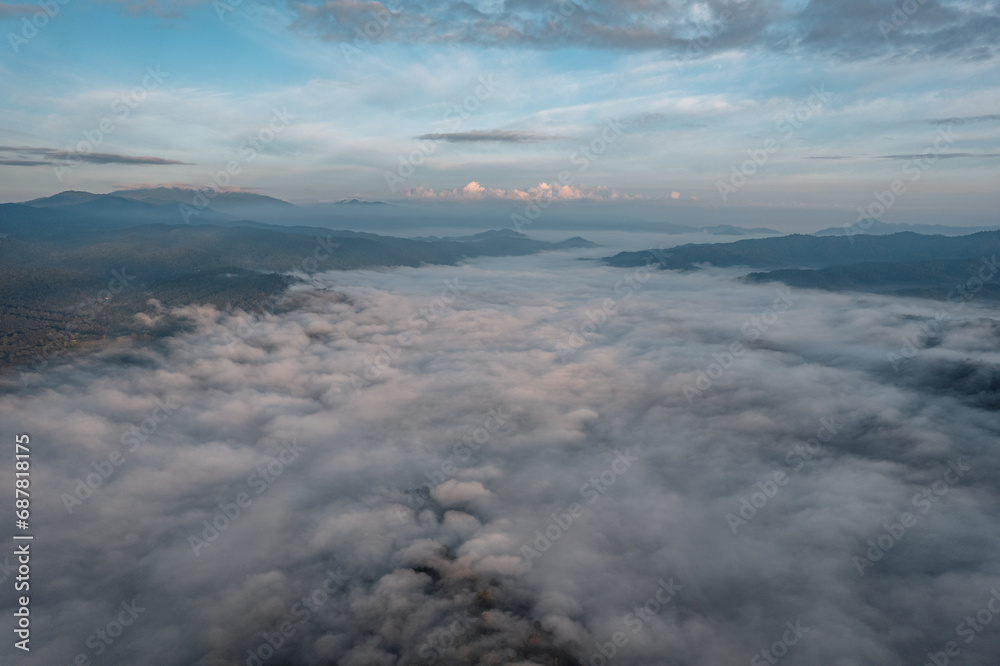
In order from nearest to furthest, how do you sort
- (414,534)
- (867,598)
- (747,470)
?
(867,598)
(414,534)
(747,470)

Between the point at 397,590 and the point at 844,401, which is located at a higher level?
the point at 844,401

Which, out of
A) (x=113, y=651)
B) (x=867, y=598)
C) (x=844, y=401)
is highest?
(x=844, y=401)

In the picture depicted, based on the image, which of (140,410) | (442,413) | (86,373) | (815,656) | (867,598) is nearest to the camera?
(815,656)

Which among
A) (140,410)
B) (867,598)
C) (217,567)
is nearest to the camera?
(867,598)

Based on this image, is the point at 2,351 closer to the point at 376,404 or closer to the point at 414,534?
the point at 376,404

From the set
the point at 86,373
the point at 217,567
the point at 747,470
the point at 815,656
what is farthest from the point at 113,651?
the point at 86,373

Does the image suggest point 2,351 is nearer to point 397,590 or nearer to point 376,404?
point 376,404

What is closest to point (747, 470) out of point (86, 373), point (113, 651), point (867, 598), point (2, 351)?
point (867, 598)

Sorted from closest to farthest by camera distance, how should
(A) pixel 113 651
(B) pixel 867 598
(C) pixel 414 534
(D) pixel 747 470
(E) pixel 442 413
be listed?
(A) pixel 113 651 < (B) pixel 867 598 < (C) pixel 414 534 < (D) pixel 747 470 < (E) pixel 442 413

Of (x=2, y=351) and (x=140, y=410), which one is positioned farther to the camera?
(x=2, y=351)
